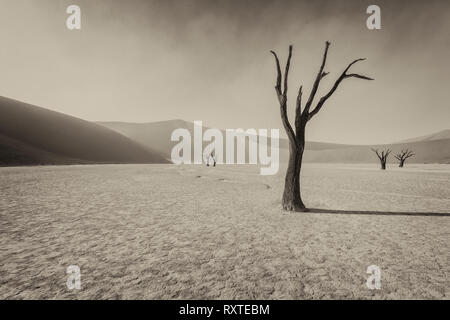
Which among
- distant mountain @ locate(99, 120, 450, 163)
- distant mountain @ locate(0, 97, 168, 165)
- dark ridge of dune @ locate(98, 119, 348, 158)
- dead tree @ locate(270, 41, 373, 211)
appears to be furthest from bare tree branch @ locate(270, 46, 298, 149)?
dark ridge of dune @ locate(98, 119, 348, 158)

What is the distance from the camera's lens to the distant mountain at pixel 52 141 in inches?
1614

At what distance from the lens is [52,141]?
57312 mm

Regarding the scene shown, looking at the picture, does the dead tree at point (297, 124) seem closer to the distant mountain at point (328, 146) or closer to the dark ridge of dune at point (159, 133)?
the distant mountain at point (328, 146)

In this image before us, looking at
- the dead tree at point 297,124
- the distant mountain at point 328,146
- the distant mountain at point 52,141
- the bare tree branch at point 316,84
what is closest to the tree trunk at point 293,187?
the dead tree at point 297,124

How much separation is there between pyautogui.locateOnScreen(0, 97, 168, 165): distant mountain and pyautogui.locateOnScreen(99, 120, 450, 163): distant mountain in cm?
4594

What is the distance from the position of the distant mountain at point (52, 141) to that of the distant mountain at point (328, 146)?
4594 cm

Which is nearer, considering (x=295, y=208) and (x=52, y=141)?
(x=295, y=208)

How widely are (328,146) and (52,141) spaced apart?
534ft

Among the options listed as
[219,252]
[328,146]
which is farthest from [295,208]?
[328,146]

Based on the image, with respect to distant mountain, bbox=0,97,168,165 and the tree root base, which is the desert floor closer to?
the tree root base

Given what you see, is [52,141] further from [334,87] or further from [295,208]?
[334,87]

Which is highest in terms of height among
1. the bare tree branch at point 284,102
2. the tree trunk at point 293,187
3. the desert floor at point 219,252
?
the bare tree branch at point 284,102

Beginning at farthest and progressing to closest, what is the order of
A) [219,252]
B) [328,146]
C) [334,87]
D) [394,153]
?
[328,146]
[394,153]
[334,87]
[219,252]

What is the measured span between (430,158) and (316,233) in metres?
101
